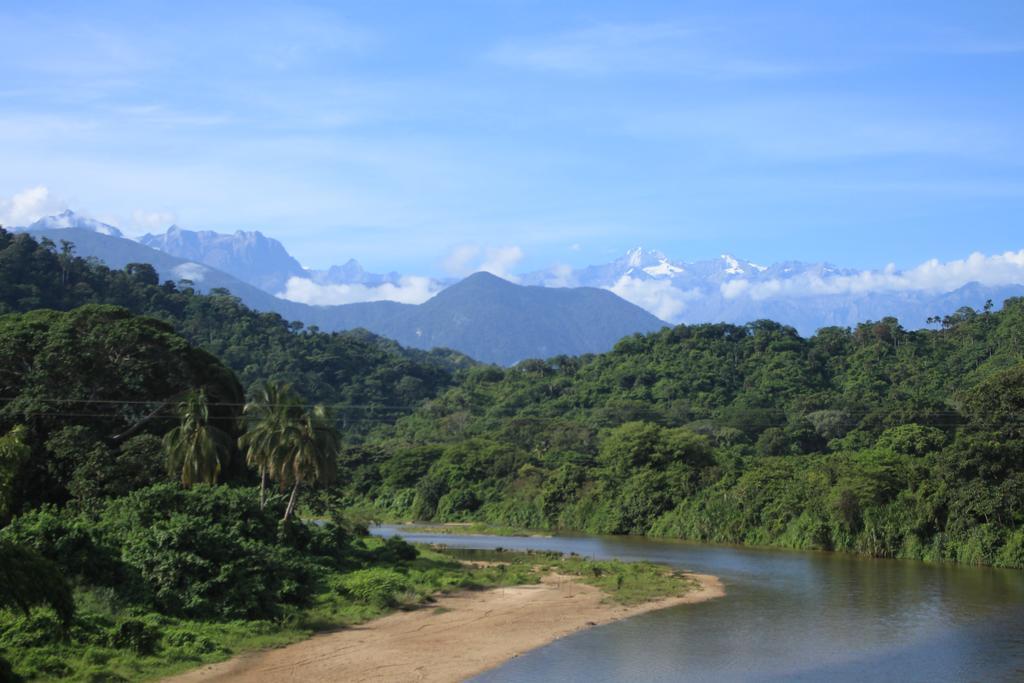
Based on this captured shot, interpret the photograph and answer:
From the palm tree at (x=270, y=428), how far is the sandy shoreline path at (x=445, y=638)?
10532 mm

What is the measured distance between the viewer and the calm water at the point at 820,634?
29.7m

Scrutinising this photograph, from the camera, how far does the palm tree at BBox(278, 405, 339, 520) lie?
46.0m

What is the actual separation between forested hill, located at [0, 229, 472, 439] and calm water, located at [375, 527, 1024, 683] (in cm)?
8206

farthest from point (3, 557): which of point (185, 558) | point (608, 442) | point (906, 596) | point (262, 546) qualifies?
point (608, 442)

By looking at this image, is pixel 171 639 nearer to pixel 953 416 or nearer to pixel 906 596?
pixel 906 596

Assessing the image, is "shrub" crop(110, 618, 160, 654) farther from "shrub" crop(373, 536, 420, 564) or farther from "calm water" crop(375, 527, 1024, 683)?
"shrub" crop(373, 536, 420, 564)

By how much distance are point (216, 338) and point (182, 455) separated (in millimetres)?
93241

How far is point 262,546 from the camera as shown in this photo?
37438mm

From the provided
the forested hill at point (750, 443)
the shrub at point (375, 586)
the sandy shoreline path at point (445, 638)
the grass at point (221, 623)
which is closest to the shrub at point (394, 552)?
the grass at point (221, 623)

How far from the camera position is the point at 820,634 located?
3509 centimetres

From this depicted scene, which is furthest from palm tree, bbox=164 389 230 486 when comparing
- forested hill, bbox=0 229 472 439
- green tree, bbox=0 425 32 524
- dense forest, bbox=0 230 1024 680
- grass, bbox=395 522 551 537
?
forested hill, bbox=0 229 472 439

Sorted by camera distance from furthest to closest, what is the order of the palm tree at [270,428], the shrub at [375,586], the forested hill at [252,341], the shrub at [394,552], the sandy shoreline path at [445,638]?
the forested hill at [252,341] < the shrub at [394,552] < the palm tree at [270,428] < the shrub at [375,586] < the sandy shoreline path at [445,638]

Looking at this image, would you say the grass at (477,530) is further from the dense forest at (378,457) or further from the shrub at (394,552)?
the shrub at (394,552)

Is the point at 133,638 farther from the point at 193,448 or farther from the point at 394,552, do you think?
the point at 394,552
